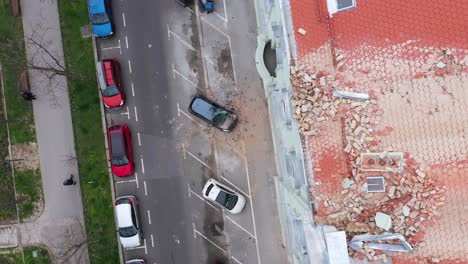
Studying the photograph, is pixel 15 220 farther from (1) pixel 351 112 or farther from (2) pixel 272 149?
(1) pixel 351 112

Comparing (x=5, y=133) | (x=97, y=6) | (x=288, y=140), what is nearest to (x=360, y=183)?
(x=288, y=140)

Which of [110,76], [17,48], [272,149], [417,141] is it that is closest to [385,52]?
[417,141]

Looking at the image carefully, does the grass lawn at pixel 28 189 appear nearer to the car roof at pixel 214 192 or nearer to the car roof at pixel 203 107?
the car roof at pixel 203 107

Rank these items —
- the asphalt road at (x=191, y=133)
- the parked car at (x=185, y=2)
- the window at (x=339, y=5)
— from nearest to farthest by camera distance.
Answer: the window at (x=339, y=5) < the asphalt road at (x=191, y=133) < the parked car at (x=185, y=2)

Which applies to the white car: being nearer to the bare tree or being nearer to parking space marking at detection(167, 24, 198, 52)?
parking space marking at detection(167, 24, 198, 52)

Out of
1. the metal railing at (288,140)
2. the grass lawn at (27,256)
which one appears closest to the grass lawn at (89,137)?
the grass lawn at (27,256)

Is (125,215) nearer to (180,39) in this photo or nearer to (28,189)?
(28,189)
